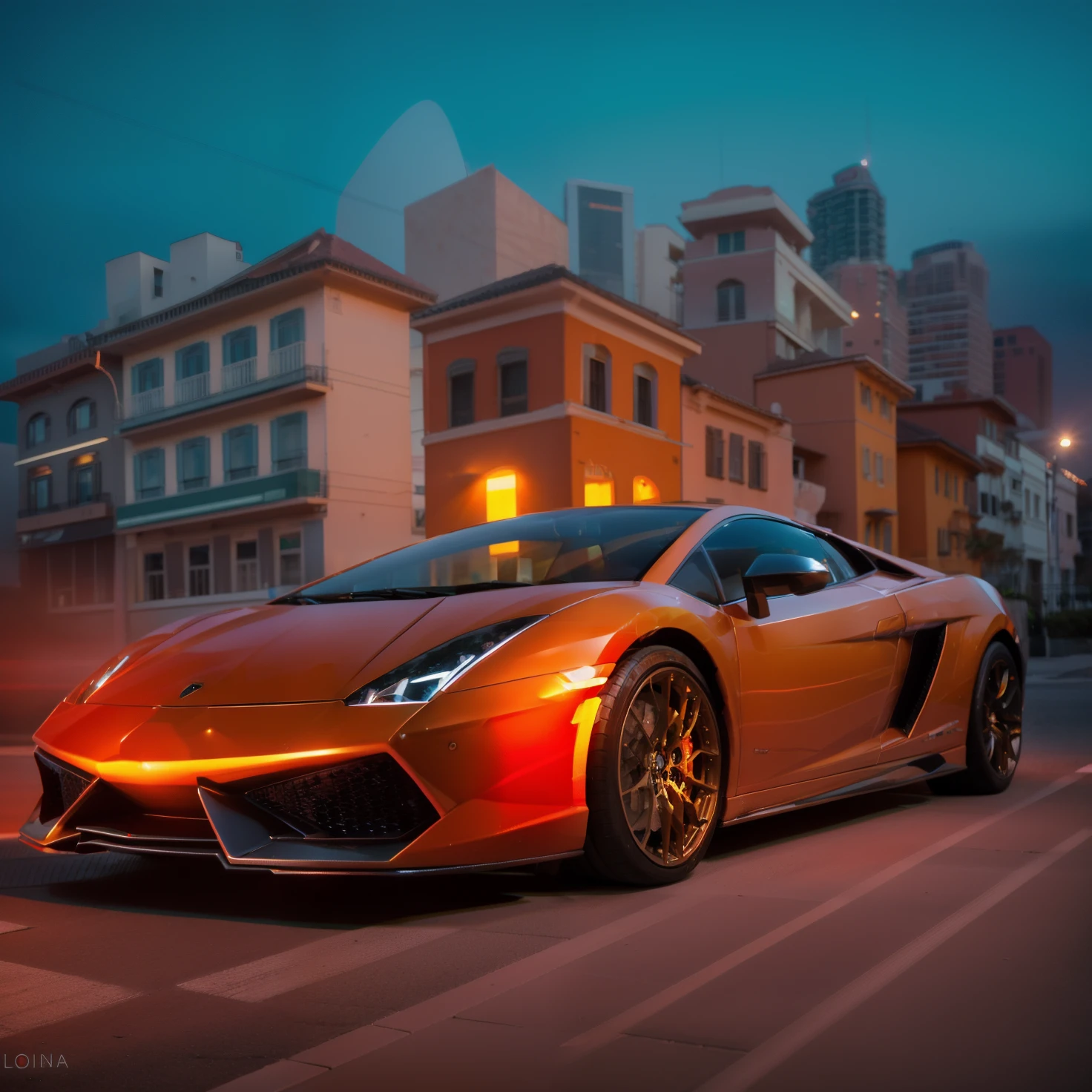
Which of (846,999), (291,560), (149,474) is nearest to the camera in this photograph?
(846,999)

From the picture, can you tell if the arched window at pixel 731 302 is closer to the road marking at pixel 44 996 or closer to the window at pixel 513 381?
the window at pixel 513 381

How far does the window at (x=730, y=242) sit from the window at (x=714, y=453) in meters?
17.3

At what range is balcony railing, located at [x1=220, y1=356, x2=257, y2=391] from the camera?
1292 inches

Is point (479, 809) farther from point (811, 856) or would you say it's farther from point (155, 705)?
point (811, 856)

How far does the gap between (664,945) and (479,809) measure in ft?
1.94

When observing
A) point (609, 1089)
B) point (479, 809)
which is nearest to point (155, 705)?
point (479, 809)

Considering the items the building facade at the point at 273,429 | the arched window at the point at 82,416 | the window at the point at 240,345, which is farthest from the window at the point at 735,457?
the arched window at the point at 82,416

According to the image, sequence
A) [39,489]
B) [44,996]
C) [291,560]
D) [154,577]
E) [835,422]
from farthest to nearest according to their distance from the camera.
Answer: [835,422] → [39,489] → [154,577] → [291,560] → [44,996]

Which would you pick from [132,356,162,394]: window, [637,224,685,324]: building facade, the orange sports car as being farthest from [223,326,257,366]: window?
[637,224,685,324]: building facade

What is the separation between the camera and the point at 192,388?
1367 inches

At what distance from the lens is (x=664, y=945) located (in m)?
3.09

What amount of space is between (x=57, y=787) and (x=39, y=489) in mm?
39677

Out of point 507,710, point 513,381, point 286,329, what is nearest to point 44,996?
point 507,710

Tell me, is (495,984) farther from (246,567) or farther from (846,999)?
(246,567)
